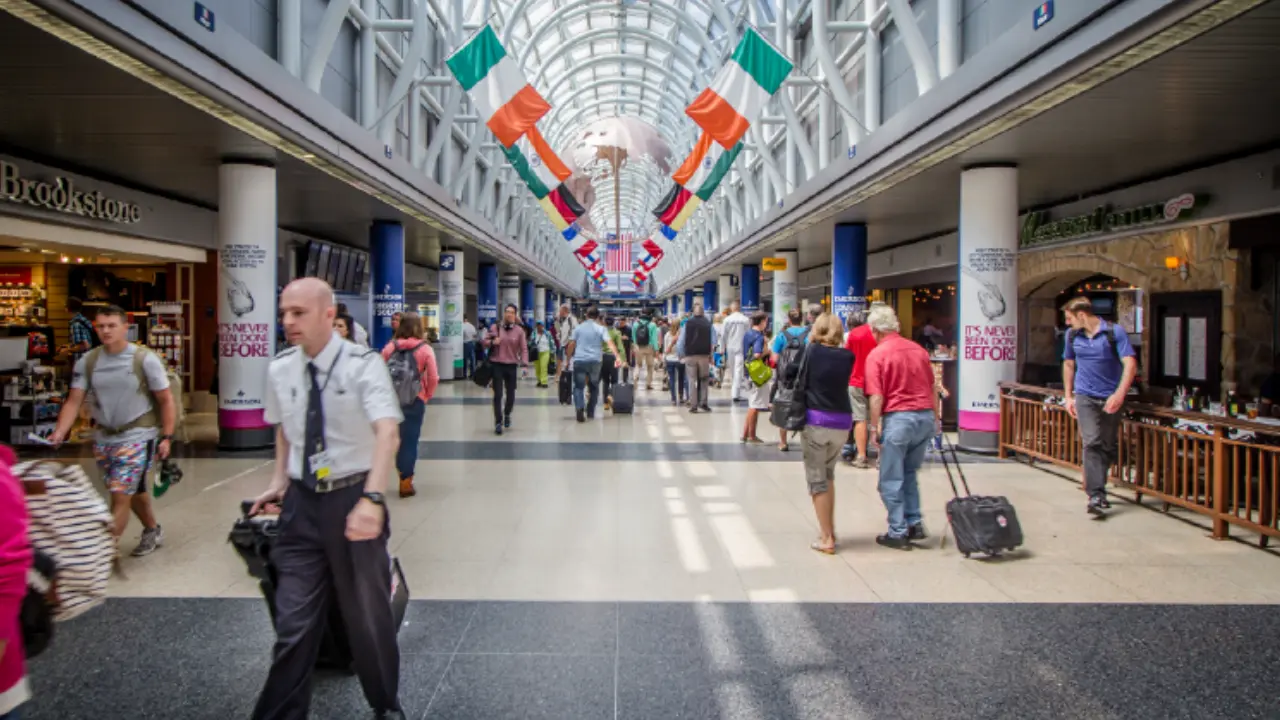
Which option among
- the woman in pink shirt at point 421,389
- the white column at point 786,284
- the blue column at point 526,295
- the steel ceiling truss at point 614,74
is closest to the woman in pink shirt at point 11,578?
the woman in pink shirt at point 421,389

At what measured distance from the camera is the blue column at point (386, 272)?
1819cm

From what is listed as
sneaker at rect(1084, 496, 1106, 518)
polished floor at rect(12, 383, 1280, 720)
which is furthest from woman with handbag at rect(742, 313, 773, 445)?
sneaker at rect(1084, 496, 1106, 518)

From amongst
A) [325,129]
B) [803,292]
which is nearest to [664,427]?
[325,129]

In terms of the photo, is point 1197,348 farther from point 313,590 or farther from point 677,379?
point 313,590

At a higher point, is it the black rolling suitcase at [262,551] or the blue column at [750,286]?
the blue column at [750,286]

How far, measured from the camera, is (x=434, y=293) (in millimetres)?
36219

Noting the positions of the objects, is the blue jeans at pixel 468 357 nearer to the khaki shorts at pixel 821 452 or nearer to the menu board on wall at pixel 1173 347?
the menu board on wall at pixel 1173 347

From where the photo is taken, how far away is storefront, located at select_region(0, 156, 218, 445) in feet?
35.6

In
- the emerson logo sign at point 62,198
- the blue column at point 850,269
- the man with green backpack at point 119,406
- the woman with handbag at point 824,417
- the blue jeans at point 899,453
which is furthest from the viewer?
the blue column at point 850,269

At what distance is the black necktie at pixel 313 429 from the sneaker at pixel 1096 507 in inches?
251

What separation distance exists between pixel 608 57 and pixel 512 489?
3183 cm

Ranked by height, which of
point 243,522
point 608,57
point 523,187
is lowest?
point 243,522

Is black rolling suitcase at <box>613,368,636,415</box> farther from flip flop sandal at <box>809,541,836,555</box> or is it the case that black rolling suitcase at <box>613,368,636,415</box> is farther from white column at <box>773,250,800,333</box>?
white column at <box>773,250,800,333</box>

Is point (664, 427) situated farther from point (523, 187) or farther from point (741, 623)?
point (523, 187)
